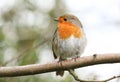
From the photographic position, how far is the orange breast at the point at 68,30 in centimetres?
445

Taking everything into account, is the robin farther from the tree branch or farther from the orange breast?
the tree branch

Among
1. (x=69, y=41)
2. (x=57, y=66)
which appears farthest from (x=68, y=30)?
(x=57, y=66)

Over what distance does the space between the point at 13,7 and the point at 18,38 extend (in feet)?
1.99

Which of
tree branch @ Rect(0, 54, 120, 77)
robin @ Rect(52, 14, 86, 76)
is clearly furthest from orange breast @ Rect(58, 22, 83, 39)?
tree branch @ Rect(0, 54, 120, 77)

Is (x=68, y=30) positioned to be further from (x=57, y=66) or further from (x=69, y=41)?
(x=57, y=66)

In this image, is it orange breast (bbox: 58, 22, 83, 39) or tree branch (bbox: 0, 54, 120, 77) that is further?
orange breast (bbox: 58, 22, 83, 39)

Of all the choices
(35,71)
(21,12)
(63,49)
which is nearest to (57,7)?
(21,12)

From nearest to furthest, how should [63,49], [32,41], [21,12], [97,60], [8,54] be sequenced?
1. [97,60]
2. [63,49]
3. [8,54]
4. [32,41]
5. [21,12]

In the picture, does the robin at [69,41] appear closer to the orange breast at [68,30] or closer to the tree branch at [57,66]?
the orange breast at [68,30]

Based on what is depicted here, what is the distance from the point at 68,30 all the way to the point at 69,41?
0.16m

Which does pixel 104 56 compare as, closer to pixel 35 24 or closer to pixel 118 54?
pixel 118 54

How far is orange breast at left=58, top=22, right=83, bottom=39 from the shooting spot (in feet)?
14.6

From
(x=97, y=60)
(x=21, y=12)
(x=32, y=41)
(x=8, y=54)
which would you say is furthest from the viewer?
(x=21, y=12)

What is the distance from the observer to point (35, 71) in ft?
11.3
